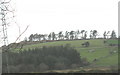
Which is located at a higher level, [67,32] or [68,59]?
[67,32]

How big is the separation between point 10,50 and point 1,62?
12cm

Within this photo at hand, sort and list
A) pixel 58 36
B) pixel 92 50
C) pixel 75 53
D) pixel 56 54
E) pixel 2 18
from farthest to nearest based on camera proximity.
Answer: pixel 58 36, pixel 92 50, pixel 75 53, pixel 56 54, pixel 2 18

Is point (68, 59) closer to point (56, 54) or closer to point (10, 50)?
point (56, 54)

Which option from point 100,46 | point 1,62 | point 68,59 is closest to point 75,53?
point 68,59

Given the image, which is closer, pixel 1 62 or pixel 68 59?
pixel 1 62

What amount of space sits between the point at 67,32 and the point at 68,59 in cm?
1721

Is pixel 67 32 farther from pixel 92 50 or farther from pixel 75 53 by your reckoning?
pixel 75 53

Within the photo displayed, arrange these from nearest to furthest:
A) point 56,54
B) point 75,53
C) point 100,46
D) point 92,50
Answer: point 56,54, point 75,53, point 92,50, point 100,46

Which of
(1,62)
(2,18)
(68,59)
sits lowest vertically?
(68,59)

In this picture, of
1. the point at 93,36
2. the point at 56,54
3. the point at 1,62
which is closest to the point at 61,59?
the point at 56,54

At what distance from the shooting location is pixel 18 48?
5.51 ft

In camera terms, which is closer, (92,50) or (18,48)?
(18,48)

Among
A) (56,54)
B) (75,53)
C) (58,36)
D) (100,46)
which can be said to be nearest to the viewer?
(56,54)

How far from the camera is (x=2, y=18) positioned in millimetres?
1572
